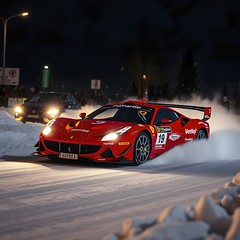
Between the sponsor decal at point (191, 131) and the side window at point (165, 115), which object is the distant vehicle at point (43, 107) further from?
the side window at point (165, 115)

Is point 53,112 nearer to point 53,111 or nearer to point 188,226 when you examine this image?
point 53,111

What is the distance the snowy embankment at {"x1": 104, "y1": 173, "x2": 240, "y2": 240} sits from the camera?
4230 millimetres

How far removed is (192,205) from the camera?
20.6 ft

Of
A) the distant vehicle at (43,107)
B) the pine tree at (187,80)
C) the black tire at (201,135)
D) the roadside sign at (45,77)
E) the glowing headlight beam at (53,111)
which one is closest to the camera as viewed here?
the black tire at (201,135)

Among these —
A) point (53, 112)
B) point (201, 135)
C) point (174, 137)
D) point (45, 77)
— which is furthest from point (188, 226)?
point (45, 77)

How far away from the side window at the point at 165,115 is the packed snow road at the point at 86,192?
112 centimetres

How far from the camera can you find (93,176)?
Answer: 9.81 m

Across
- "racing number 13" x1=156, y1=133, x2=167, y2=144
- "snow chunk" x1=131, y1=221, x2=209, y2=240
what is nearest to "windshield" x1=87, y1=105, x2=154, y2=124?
"racing number 13" x1=156, y1=133, x2=167, y2=144

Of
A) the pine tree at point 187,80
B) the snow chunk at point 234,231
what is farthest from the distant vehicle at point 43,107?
the pine tree at point 187,80

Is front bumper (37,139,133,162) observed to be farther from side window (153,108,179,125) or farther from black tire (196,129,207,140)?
black tire (196,129,207,140)

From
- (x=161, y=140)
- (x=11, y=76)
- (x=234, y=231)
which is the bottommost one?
(x=234, y=231)

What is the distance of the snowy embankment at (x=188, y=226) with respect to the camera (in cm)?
423

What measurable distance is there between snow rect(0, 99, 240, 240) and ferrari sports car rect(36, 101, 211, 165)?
0.31 m

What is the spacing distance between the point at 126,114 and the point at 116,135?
1.35 meters
